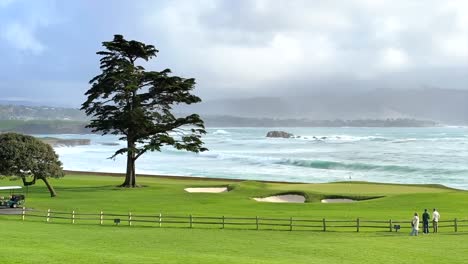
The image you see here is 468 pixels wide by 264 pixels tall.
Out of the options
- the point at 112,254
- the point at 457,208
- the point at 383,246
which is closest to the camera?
the point at 112,254

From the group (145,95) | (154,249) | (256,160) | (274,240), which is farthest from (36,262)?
(256,160)

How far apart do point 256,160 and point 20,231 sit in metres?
92.3

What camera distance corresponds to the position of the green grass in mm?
21344

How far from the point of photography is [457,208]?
3856 cm

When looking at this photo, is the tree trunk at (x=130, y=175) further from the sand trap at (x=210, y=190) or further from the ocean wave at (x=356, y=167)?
the ocean wave at (x=356, y=167)

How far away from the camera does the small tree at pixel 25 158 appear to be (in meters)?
43.8

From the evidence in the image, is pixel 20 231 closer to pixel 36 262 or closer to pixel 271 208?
pixel 36 262

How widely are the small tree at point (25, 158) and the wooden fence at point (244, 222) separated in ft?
30.9

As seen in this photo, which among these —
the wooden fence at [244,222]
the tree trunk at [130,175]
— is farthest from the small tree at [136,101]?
the wooden fence at [244,222]

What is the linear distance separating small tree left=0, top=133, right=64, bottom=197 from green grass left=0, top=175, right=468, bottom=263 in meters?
2.39

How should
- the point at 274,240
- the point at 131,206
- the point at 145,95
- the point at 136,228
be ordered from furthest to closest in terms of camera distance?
1. the point at 145,95
2. the point at 131,206
3. the point at 136,228
4. the point at 274,240

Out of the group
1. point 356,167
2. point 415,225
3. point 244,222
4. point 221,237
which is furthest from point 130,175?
point 356,167

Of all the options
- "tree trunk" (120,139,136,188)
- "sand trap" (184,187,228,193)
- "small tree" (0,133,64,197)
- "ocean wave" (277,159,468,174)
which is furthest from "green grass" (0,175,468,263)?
"ocean wave" (277,159,468,174)

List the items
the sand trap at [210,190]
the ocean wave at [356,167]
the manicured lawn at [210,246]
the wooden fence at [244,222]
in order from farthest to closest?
the ocean wave at [356,167], the sand trap at [210,190], the wooden fence at [244,222], the manicured lawn at [210,246]
